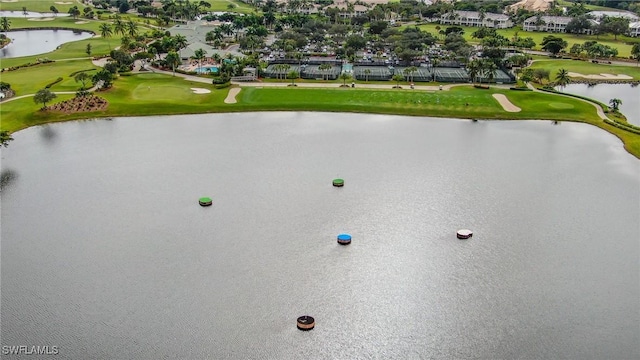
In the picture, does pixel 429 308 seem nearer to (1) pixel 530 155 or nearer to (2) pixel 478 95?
(1) pixel 530 155

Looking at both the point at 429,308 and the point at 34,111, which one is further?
the point at 34,111

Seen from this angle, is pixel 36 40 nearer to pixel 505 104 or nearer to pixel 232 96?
pixel 232 96

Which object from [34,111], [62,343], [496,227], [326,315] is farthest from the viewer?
[34,111]

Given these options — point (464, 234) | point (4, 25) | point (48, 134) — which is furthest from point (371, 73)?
point (4, 25)

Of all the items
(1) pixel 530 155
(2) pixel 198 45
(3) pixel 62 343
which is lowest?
(3) pixel 62 343

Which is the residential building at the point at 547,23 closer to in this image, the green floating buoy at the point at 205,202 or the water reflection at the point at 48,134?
the water reflection at the point at 48,134

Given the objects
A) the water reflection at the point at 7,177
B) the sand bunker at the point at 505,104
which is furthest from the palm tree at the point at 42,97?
the sand bunker at the point at 505,104

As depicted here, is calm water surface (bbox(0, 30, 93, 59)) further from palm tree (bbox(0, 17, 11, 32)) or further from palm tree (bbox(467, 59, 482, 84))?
palm tree (bbox(467, 59, 482, 84))

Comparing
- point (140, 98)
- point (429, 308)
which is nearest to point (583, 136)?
point (429, 308)
